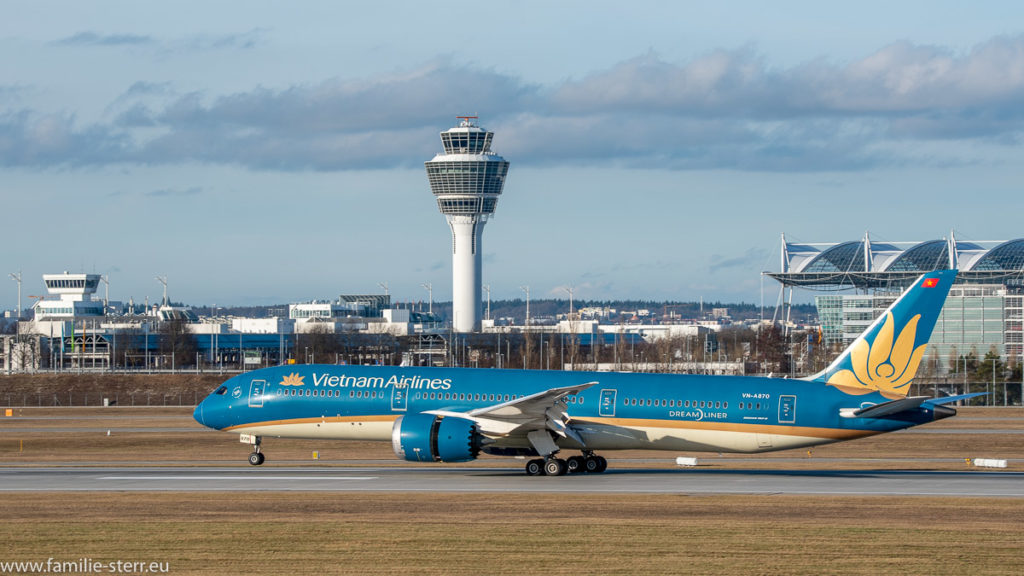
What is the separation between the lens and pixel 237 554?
22.0 m

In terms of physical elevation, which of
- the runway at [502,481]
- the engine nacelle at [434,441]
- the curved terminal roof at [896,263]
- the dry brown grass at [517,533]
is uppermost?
the curved terminal roof at [896,263]

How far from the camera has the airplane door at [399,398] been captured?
38.8 m

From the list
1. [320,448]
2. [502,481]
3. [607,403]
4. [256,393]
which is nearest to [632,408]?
[607,403]

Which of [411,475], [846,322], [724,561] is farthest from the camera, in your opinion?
[846,322]

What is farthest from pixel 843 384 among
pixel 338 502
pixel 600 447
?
pixel 338 502

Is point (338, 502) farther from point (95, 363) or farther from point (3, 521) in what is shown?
point (95, 363)

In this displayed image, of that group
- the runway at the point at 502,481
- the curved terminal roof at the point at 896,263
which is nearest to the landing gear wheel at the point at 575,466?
the runway at the point at 502,481

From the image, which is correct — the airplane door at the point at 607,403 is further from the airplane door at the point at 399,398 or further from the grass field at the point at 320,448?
the grass field at the point at 320,448

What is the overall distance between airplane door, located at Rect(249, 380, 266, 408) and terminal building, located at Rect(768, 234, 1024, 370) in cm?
10582

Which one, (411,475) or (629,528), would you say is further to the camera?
(411,475)

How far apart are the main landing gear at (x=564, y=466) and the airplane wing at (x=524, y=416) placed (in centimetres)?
96

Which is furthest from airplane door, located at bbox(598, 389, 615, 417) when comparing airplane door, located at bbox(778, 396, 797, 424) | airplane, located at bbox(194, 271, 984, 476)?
airplane door, located at bbox(778, 396, 797, 424)

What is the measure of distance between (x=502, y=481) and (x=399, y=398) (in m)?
5.08

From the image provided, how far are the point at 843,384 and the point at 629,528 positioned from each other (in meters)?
15.5
